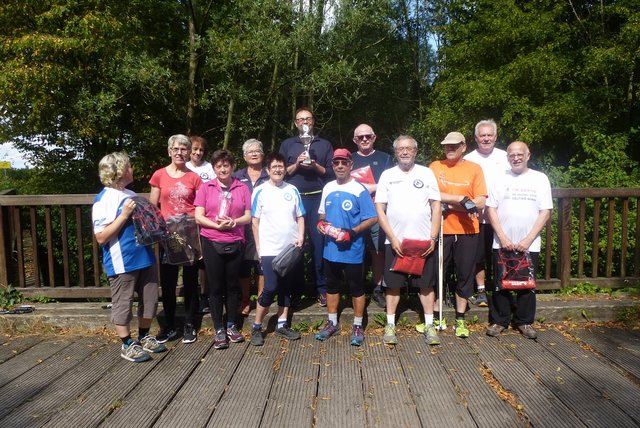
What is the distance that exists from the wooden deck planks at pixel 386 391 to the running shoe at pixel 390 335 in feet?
0.19

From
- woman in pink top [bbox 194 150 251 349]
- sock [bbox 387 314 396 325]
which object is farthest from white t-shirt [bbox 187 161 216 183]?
sock [bbox 387 314 396 325]

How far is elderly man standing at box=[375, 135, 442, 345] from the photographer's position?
4.25 meters

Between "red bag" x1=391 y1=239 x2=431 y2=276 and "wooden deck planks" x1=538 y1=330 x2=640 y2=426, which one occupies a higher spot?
"red bag" x1=391 y1=239 x2=431 y2=276

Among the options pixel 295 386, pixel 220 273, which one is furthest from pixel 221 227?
pixel 295 386

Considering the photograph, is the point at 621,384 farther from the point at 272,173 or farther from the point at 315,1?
the point at 315,1

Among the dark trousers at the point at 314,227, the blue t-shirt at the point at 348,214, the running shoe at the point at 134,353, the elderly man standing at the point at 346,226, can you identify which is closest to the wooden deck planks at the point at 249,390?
the running shoe at the point at 134,353

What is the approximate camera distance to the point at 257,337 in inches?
173

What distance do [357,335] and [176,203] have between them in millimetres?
2032

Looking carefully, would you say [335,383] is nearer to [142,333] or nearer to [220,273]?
[220,273]

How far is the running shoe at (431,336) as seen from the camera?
4250 millimetres

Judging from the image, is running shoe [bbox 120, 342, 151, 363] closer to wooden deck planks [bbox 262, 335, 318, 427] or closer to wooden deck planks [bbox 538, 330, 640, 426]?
wooden deck planks [bbox 262, 335, 318, 427]

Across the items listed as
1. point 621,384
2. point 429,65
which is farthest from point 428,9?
point 621,384

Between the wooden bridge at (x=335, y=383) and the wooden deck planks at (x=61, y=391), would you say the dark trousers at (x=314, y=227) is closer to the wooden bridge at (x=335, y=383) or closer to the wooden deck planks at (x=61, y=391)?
the wooden bridge at (x=335, y=383)

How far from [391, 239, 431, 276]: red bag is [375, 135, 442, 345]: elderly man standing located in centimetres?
3
